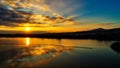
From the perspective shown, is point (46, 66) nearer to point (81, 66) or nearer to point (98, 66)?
point (81, 66)

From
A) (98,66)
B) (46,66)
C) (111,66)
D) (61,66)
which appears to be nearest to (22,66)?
(46,66)

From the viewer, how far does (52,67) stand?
2261cm

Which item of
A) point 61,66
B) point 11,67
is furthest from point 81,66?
point 11,67

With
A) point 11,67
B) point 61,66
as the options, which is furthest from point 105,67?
point 11,67

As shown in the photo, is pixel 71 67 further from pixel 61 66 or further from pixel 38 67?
pixel 38 67

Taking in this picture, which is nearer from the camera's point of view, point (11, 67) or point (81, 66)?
point (11, 67)

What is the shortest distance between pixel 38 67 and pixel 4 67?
3.53 metres

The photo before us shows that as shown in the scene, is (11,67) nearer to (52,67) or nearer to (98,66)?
(52,67)

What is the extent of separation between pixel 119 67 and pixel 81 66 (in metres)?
4.14

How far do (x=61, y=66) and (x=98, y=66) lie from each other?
419 cm

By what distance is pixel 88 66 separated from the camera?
23.8 m

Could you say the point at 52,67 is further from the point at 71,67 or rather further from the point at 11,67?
the point at 11,67

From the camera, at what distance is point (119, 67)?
23.4 meters

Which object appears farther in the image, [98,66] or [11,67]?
[98,66]
